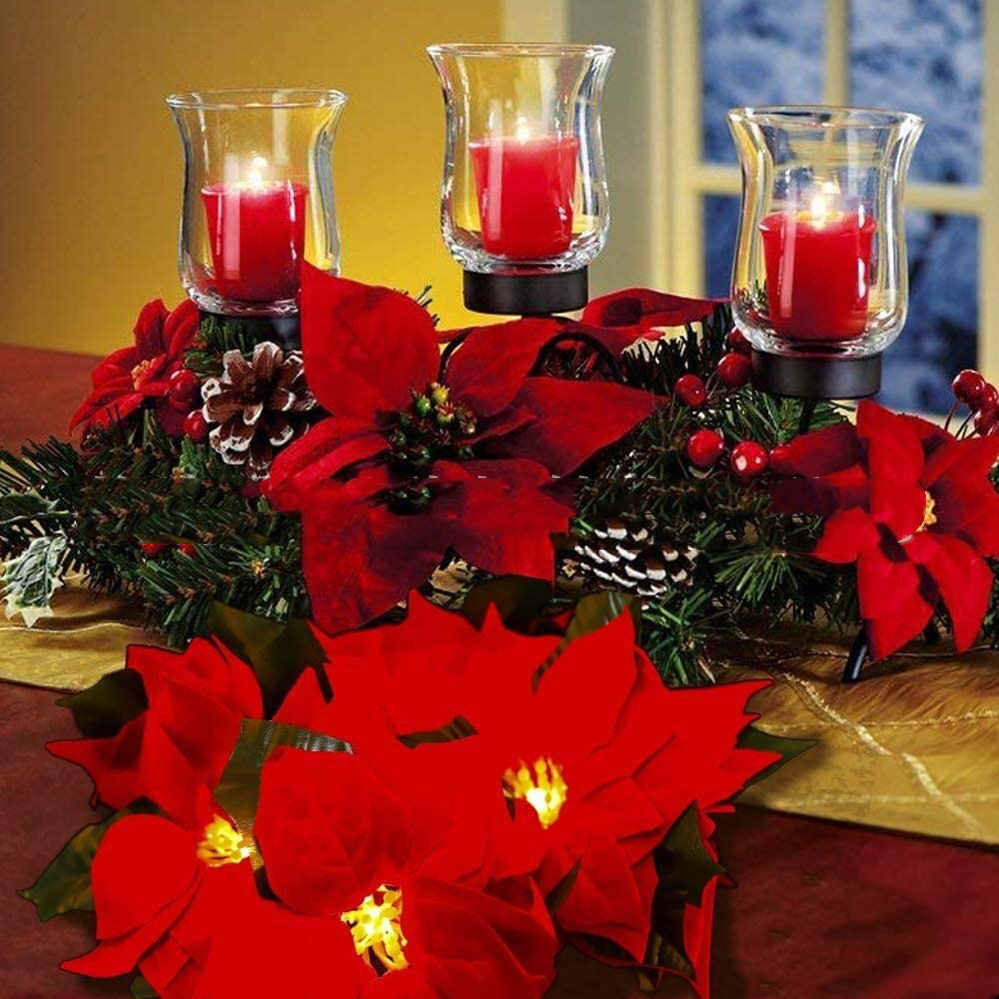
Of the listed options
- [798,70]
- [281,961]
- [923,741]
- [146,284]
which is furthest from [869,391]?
[146,284]

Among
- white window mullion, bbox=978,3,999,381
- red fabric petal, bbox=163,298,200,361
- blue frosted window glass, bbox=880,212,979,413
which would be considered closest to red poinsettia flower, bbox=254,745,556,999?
red fabric petal, bbox=163,298,200,361

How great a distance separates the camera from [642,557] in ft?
2.54

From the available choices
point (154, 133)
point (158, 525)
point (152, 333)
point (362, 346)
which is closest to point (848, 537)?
point (362, 346)

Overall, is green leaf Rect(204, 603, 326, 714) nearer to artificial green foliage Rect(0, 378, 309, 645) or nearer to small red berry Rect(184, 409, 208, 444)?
artificial green foliage Rect(0, 378, 309, 645)

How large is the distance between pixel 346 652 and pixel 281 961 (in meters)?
0.17

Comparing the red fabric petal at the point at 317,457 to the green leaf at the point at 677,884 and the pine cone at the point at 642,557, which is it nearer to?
the pine cone at the point at 642,557

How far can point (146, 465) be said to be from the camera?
0.91 m

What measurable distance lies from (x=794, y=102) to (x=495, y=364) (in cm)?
199

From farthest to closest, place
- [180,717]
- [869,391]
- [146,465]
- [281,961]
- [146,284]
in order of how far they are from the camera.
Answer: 1. [146,284]
2. [146,465]
3. [869,391]
4. [180,717]
5. [281,961]

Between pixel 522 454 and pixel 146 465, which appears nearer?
pixel 522 454

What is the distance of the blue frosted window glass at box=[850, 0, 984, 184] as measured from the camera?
8.36ft

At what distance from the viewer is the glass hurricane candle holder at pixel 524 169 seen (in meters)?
0.86

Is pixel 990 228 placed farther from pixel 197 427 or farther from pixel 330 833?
pixel 330 833

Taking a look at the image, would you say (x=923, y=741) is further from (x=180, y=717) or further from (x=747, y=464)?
(x=180, y=717)
